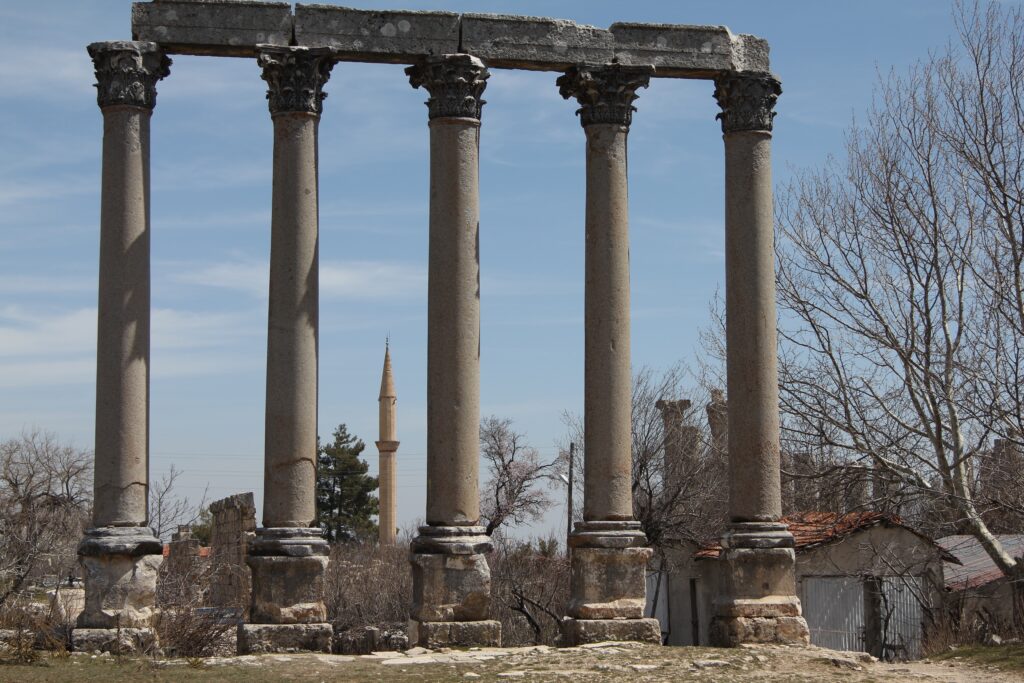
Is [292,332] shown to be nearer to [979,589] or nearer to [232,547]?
[232,547]

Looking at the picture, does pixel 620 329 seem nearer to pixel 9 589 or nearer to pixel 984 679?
pixel 984 679

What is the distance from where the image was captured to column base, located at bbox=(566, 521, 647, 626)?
21281 millimetres

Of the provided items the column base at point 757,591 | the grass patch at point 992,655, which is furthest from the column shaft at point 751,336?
the grass patch at point 992,655

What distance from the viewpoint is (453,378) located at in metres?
21.3

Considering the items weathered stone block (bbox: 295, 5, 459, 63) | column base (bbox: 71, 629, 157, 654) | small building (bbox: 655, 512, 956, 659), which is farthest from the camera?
small building (bbox: 655, 512, 956, 659)

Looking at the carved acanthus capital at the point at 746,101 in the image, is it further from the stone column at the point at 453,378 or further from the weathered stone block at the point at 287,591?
the weathered stone block at the point at 287,591

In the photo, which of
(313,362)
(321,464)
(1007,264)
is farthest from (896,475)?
(321,464)

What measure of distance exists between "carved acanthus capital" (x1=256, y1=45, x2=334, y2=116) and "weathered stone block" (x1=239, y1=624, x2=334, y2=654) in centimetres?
769

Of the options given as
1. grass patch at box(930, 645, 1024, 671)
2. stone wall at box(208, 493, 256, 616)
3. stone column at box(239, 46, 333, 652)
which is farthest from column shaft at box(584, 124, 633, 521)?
stone wall at box(208, 493, 256, 616)

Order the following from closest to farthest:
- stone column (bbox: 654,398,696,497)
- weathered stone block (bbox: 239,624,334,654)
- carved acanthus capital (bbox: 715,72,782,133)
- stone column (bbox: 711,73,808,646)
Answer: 1. weathered stone block (bbox: 239,624,334,654)
2. stone column (bbox: 711,73,808,646)
3. carved acanthus capital (bbox: 715,72,782,133)
4. stone column (bbox: 654,398,696,497)

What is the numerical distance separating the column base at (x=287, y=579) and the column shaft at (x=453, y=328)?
193 centimetres

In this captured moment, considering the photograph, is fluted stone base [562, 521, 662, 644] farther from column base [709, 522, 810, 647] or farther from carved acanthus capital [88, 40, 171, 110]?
carved acanthus capital [88, 40, 171, 110]

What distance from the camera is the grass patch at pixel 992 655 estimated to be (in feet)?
70.1

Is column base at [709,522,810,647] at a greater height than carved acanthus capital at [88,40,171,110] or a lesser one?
lesser
